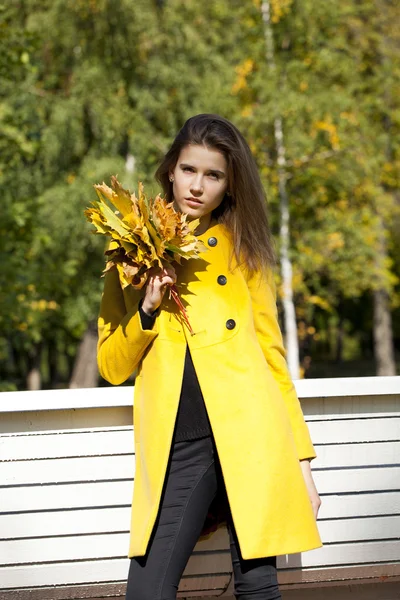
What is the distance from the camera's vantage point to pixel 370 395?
3135mm

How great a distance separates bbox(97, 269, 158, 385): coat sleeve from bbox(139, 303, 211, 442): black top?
31 mm

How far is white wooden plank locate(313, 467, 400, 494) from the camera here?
3.11 m

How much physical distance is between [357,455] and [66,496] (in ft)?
3.44

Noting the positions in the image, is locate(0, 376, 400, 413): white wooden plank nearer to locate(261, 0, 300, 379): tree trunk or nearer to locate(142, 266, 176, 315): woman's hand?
locate(142, 266, 176, 315): woman's hand

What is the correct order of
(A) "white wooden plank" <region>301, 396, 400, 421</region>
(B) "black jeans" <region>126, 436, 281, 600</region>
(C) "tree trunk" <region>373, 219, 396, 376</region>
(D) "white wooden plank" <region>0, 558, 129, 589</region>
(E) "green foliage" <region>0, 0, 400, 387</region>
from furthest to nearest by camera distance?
(C) "tree trunk" <region>373, 219, 396, 376</region>, (E) "green foliage" <region>0, 0, 400, 387</region>, (A) "white wooden plank" <region>301, 396, 400, 421</region>, (D) "white wooden plank" <region>0, 558, 129, 589</region>, (B) "black jeans" <region>126, 436, 281, 600</region>

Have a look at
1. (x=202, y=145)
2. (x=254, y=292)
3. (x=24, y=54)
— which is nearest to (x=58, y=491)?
(x=254, y=292)

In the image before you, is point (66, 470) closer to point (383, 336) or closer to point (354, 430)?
point (354, 430)

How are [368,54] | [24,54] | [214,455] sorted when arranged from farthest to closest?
1. [368,54]
2. [24,54]
3. [214,455]

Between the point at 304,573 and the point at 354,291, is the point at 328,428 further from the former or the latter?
the point at 354,291

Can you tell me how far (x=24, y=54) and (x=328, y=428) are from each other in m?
5.31

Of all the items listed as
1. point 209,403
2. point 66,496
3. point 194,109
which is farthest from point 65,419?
point 194,109

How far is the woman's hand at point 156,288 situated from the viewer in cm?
231

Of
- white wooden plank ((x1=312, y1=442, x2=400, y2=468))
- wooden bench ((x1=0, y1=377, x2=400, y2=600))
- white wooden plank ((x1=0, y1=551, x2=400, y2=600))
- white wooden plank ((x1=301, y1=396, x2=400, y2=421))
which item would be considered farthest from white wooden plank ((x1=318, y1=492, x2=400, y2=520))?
white wooden plank ((x1=0, y1=551, x2=400, y2=600))

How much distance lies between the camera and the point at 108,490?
298 centimetres
